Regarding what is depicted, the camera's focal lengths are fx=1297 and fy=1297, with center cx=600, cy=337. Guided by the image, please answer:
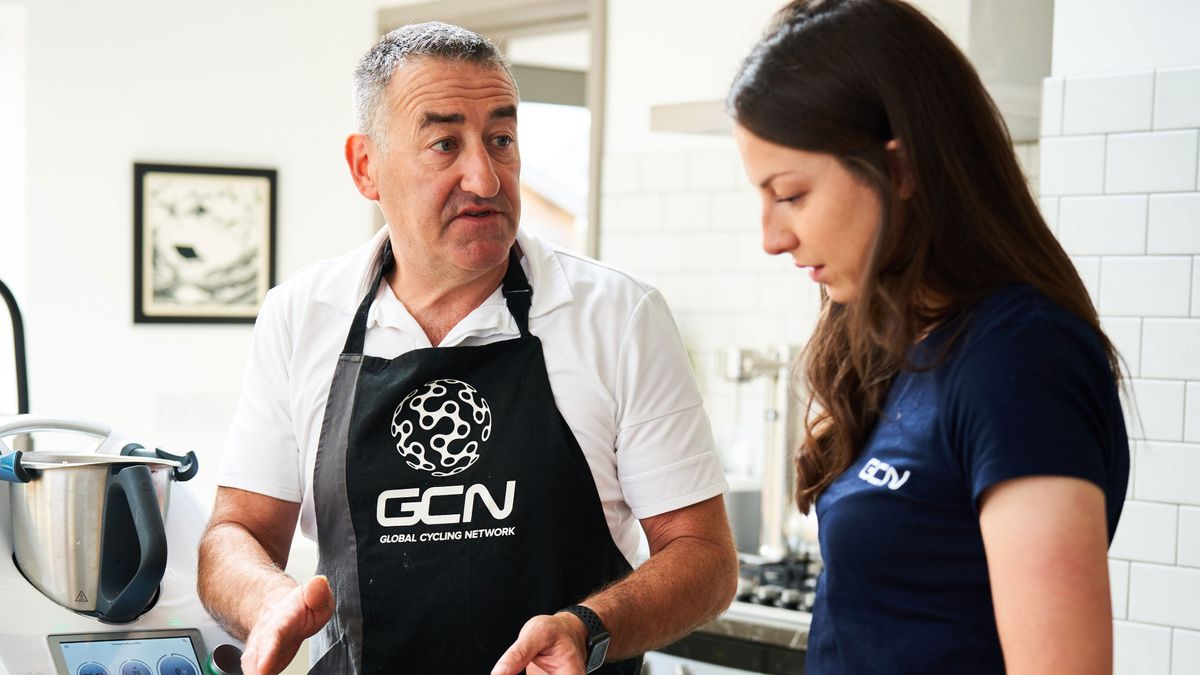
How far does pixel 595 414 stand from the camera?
181 centimetres

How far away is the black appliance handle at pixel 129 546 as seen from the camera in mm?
1783

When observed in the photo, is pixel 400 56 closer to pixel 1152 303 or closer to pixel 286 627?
pixel 286 627

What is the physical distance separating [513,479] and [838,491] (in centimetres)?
64

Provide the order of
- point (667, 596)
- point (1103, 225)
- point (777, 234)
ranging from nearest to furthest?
point (777, 234), point (667, 596), point (1103, 225)

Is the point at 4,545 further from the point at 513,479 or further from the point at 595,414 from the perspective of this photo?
the point at 595,414

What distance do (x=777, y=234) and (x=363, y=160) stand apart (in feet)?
3.18

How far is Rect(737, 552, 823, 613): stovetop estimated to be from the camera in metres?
3.15

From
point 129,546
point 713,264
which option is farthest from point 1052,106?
point 129,546

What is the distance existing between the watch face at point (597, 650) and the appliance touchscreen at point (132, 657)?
0.61 meters

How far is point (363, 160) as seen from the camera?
200 cm

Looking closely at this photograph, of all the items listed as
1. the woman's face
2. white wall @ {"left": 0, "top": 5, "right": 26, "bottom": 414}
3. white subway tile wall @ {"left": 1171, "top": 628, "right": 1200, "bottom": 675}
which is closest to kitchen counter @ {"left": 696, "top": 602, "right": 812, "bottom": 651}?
white subway tile wall @ {"left": 1171, "top": 628, "right": 1200, "bottom": 675}

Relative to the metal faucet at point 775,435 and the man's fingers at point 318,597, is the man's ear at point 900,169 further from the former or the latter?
the metal faucet at point 775,435

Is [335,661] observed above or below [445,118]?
below

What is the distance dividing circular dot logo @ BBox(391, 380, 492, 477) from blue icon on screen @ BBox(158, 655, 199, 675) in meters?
0.42
